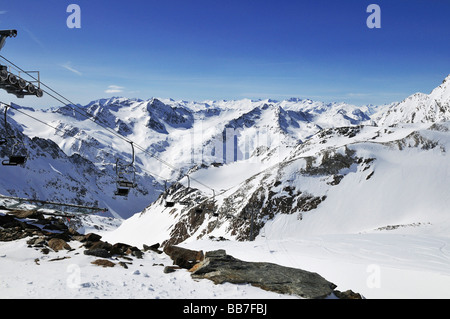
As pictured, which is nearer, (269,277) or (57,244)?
(269,277)

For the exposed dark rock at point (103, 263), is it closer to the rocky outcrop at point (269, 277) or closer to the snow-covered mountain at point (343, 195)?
the rocky outcrop at point (269, 277)

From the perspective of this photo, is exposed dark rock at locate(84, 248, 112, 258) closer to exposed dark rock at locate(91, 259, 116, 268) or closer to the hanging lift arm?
exposed dark rock at locate(91, 259, 116, 268)

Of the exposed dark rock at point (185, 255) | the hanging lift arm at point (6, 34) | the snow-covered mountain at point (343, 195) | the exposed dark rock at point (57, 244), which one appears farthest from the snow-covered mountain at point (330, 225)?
the hanging lift arm at point (6, 34)

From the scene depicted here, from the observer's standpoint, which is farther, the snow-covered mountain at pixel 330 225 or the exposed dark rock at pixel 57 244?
the exposed dark rock at pixel 57 244

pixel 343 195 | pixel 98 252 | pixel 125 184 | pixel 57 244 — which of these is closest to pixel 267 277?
pixel 98 252

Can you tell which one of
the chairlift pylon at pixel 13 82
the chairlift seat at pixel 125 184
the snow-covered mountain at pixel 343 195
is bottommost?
the snow-covered mountain at pixel 343 195

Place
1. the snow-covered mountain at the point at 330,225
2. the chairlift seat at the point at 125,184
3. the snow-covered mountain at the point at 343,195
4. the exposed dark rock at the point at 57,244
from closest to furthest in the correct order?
the snow-covered mountain at the point at 330,225, the exposed dark rock at the point at 57,244, the chairlift seat at the point at 125,184, the snow-covered mountain at the point at 343,195

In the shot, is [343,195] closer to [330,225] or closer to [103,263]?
[330,225]

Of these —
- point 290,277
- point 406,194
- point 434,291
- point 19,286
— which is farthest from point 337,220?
point 19,286

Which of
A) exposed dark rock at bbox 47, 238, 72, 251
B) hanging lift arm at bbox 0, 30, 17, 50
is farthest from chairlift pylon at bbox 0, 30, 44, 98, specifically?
exposed dark rock at bbox 47, 238, 72, 251

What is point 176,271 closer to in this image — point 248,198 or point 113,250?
point 113,250
